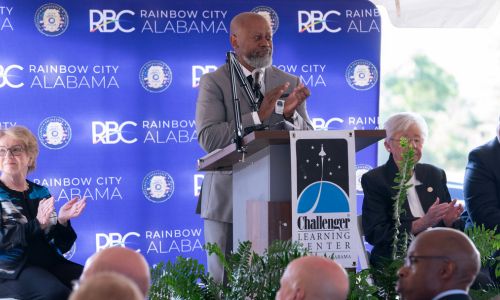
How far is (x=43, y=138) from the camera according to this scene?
7.48 metres

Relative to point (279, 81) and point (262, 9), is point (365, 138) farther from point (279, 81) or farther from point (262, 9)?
point (262, 9)

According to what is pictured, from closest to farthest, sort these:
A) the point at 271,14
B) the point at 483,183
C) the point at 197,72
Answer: the point at 483,183 < the point at 197,72 < the point at 271,14

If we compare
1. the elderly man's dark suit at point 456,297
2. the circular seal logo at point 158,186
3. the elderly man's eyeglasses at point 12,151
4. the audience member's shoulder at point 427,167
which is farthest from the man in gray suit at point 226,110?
the circular seal logo at point 158,186

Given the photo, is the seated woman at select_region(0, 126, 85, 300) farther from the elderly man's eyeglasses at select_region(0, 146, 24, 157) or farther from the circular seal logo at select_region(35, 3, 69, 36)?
the circular seal logo at select_region(35, 3, 69, 36)

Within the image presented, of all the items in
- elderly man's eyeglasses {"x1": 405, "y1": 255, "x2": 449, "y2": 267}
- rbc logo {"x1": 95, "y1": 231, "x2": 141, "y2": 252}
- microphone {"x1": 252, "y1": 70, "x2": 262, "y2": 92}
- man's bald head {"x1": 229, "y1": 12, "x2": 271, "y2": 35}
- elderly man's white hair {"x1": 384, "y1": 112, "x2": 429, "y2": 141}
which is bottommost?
rbc logo {"x1": 95, "y1": 231, "x2": 141, "y2": 252}

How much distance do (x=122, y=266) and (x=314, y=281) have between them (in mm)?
645

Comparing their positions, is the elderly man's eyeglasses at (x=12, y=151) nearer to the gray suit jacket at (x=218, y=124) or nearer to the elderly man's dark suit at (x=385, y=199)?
the gray suit jacket at (x=218, y=124)

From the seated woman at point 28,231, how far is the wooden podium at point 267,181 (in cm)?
159

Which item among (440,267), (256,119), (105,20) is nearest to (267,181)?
(256,119)

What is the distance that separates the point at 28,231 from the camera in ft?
18.7

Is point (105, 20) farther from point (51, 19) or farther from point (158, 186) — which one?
point (158, 186)

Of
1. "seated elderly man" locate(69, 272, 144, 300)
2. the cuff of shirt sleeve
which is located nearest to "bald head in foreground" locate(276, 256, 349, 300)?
"seated elderly man" locate(69, 272, 144, 300)

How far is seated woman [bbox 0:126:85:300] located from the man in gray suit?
94 cm

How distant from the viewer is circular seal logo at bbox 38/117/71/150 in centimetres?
748
